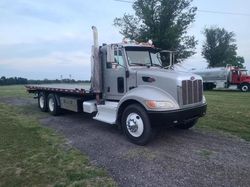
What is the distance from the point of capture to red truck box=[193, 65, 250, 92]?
28.9 m

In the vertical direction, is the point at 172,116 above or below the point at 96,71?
below

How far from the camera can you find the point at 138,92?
6.47 meters

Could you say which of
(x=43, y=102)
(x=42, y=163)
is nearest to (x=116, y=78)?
(x=42, y=163)

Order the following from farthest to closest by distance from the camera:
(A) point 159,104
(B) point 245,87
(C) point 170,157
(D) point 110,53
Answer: (B) point 245,87 < (D) point 110,53 < (A) point 159,104 < (C) point 170,157

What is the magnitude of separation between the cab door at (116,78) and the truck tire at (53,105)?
3.45m

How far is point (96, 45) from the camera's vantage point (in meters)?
7.98

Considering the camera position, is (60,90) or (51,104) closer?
(60,90)

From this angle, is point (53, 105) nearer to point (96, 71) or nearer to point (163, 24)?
point (96, 71)

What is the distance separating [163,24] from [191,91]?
29.4 metres

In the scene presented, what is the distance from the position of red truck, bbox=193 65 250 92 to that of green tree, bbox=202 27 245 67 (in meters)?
27.4

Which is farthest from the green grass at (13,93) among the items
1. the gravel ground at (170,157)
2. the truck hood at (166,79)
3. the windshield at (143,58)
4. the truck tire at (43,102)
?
the truck hood at (166,79)

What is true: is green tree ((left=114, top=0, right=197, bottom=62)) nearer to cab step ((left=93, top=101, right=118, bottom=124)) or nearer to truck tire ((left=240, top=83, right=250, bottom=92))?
truck tire ((left=240, top=83, right=250, bottom=92))

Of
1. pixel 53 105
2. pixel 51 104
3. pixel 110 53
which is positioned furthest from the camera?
pixel 51 104

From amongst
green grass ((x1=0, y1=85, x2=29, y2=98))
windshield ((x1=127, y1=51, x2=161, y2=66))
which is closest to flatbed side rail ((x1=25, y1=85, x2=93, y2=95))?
windshield ((x1=127, y1=51, x2=161, y2=66))
